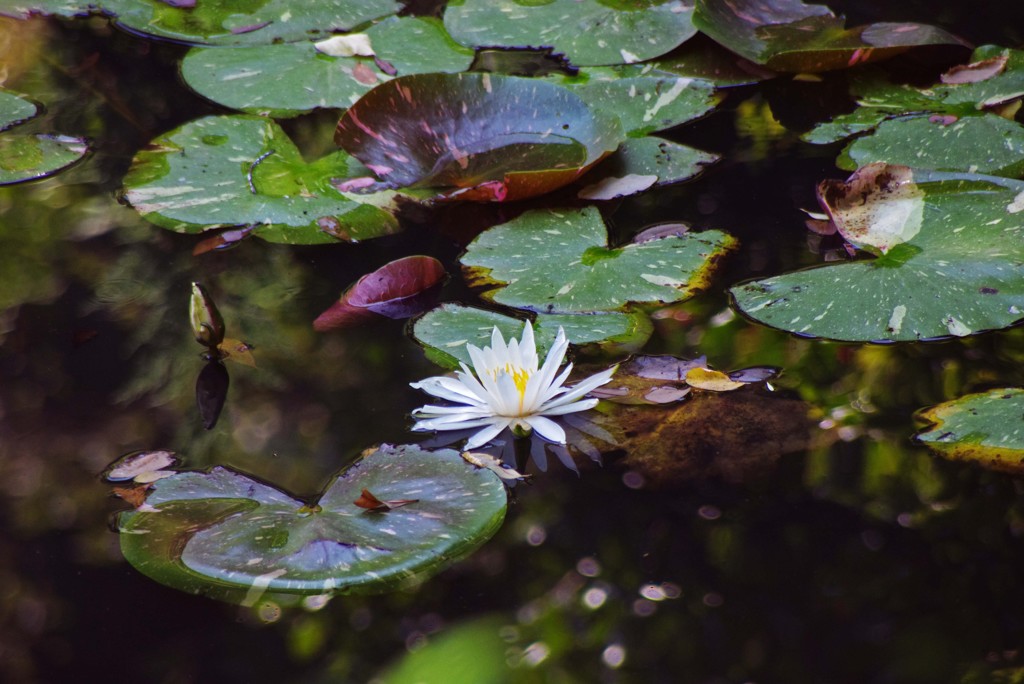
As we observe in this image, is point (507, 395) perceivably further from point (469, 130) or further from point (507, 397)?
point (469, 130)

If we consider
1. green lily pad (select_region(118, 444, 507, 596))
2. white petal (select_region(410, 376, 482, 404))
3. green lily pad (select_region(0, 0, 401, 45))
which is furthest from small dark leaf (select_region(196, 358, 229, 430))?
green lily pad (select_region(0, 0, 401, 45))

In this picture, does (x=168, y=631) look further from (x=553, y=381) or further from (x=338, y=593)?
(x=553, y=381)

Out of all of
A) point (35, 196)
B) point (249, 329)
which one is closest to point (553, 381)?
point (249, 329)

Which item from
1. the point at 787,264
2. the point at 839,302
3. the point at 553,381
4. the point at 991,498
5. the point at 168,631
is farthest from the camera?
the point at 787,264

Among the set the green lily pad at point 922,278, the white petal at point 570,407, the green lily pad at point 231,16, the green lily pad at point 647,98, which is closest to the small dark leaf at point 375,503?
the white petal at point 570,407

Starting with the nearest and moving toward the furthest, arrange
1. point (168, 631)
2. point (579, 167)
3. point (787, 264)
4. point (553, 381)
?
point (168, 631), point (553, 381), point (787, 264), point (579, 167)

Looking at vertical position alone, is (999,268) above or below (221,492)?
above

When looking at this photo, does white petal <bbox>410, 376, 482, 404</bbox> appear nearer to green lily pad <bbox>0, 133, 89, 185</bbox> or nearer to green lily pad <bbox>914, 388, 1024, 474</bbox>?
green lily pad <bbox>914, 388, 1024, 474</bbox>

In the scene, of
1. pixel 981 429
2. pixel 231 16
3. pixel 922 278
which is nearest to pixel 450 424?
pixel 981 429
